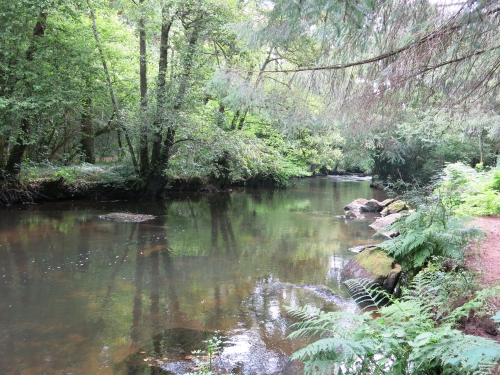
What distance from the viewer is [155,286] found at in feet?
21.6

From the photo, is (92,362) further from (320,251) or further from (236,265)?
(320,251)

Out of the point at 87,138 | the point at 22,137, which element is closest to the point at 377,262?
the point at 22,137

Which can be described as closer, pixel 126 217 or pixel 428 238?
pixel 428 238

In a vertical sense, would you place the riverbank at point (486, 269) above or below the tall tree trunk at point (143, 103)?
below

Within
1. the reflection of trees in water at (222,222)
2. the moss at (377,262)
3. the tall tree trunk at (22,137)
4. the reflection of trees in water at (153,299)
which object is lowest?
the reflection of trees in water at (153,299)

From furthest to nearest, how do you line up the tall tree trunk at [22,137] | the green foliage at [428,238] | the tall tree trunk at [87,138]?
the tall tree trunk at [87,138]
the tall tree trunk at [22,137]
the green foliage at [428,238]

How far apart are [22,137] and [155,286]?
9.44 meters

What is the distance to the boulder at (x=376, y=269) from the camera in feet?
20.3

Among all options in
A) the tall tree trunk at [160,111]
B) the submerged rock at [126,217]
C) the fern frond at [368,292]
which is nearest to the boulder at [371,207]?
the submerged rock at [126,217]

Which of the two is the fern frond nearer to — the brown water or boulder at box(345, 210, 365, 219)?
the brown water

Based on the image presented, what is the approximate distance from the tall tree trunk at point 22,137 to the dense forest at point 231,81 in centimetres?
4

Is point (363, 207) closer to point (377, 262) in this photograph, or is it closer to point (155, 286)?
point (377, 262)

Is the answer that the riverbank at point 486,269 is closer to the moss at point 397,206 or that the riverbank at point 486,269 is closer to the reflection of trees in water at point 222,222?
the reflection of trees in water at point 222,222

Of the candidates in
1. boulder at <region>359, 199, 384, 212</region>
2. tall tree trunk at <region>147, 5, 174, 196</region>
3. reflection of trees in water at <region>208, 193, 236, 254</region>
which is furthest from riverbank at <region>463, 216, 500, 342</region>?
tall tree trunk at <region>147, 5, 174, 196</region>
